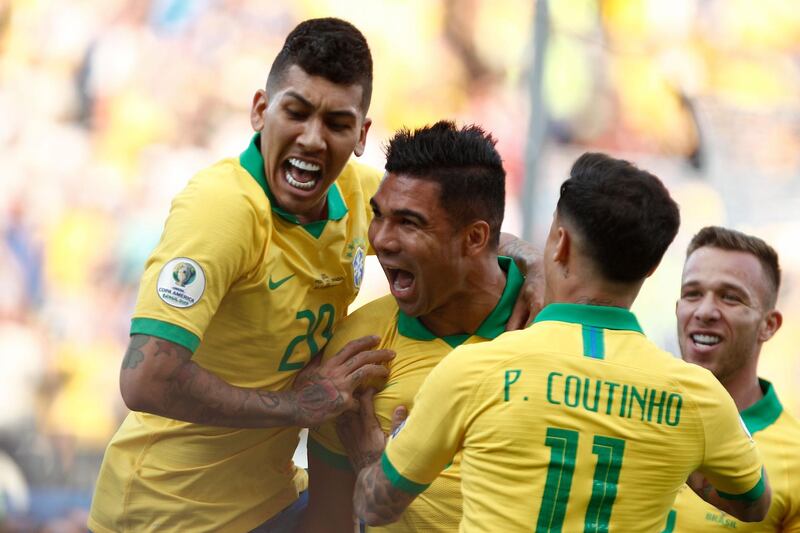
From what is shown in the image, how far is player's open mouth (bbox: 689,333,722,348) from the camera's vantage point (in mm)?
3207

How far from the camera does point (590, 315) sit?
2.22 metres

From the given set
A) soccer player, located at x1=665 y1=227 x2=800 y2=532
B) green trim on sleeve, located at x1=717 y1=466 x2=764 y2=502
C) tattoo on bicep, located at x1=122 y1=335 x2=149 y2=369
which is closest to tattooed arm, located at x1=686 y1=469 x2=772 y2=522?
green trim on sleeve, located at x1=717 y1=466 x2=764 y2=502

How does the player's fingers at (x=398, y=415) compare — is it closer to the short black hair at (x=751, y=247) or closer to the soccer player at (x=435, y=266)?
the soccer player at (x=435, y=266)

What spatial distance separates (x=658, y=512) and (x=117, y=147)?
4001 millimetres

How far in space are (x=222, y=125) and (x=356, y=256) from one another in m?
2.65

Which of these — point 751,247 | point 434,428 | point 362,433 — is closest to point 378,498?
point 434,428

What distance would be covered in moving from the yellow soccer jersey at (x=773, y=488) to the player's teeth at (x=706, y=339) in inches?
8.5

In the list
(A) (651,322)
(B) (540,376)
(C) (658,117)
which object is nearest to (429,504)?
(B) (540,376)

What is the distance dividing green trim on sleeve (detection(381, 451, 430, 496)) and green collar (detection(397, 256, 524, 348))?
2.46ft

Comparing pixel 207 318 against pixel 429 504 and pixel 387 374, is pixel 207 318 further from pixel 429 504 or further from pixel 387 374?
pixel 429 504

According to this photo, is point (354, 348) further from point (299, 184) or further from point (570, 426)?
point (570, 426)

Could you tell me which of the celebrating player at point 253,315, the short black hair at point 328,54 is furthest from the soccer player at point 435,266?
the short black hair at point 328,54

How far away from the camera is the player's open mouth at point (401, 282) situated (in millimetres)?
2936

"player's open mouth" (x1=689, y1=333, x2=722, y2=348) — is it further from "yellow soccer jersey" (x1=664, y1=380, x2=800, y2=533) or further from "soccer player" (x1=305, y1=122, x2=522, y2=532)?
"soccer player" (x1=305, y1=122, x2=522, y2=532)
